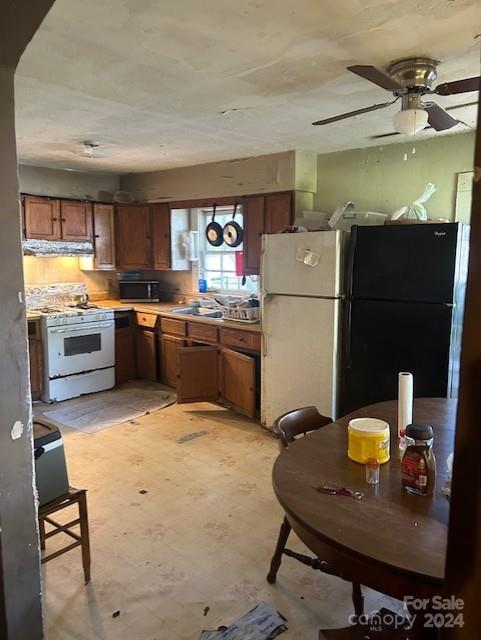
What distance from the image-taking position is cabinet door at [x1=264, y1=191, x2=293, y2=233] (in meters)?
4.19

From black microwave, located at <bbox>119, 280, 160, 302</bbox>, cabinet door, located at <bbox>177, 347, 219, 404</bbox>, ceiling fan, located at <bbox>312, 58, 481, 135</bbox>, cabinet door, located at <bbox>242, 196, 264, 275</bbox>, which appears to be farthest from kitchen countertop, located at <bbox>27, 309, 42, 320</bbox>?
ceiling fan, located at <bbox>312, 58, 481, 135</bbox>

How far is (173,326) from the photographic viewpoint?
4816 millimetres

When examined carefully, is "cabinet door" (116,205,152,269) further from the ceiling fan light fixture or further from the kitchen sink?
the ceiling fan light fixture

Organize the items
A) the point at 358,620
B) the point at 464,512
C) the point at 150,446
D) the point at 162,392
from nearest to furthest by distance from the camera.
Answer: the point at 464,512, the point at 358,620, the point at 150,446, the point at 162,392

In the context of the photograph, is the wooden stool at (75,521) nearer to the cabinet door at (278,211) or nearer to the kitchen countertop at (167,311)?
the kitchen countertop at (167,311)

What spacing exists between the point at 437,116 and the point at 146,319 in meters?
3.62

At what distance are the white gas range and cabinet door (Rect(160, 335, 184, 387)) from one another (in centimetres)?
55

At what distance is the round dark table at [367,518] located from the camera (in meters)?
1.14

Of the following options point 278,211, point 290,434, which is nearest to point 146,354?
point 278,211

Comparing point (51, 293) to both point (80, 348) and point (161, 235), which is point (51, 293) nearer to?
point (80, 348)

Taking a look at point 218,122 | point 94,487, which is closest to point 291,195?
point 218,122

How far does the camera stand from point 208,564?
2283 mm

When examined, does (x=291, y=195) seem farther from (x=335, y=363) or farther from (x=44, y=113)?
(x=44, y=113)

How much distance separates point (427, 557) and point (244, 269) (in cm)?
362
